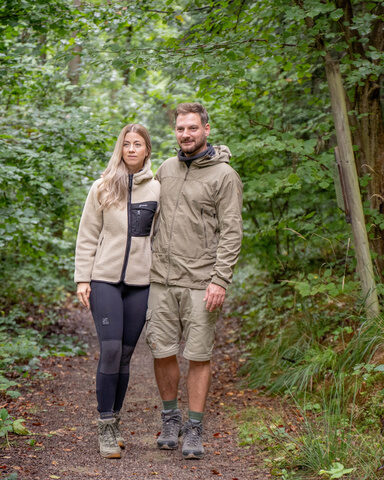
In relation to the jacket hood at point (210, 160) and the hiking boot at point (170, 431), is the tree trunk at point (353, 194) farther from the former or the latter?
the hiking boot at point (170, 431)

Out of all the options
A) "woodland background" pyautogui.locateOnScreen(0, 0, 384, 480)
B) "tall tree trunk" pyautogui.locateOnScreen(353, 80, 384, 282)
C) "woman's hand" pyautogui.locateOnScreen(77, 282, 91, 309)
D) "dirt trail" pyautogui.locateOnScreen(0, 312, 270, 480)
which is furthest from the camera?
"tall tree trunk" pyautogui.locateOnScreen(353, 80, 384, 282)

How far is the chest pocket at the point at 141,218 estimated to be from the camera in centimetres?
384

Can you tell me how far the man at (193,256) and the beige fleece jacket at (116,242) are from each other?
0.52ft

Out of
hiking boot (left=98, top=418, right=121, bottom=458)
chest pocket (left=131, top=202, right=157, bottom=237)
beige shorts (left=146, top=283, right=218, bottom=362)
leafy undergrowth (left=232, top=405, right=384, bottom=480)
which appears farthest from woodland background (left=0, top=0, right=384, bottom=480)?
chest pocket (left=131, top=202, right=157, bottom=237)

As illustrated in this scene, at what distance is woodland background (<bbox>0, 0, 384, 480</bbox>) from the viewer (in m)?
4.18

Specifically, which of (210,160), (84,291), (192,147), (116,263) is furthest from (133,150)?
(84,291)

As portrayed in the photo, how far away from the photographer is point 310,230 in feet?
18.5

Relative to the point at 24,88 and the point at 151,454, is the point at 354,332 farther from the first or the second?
the point at 24,88

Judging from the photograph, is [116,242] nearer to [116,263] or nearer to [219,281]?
[116,263]

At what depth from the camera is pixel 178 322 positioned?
399 centimetres

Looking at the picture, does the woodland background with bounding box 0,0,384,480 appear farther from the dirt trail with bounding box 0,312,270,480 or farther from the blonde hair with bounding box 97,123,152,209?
the blonde hair with bounding box 97,123,152,209

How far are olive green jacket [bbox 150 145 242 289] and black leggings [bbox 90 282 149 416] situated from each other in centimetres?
26

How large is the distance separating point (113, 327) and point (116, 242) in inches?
23.0

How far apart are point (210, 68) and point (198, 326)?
2434 millimetres
